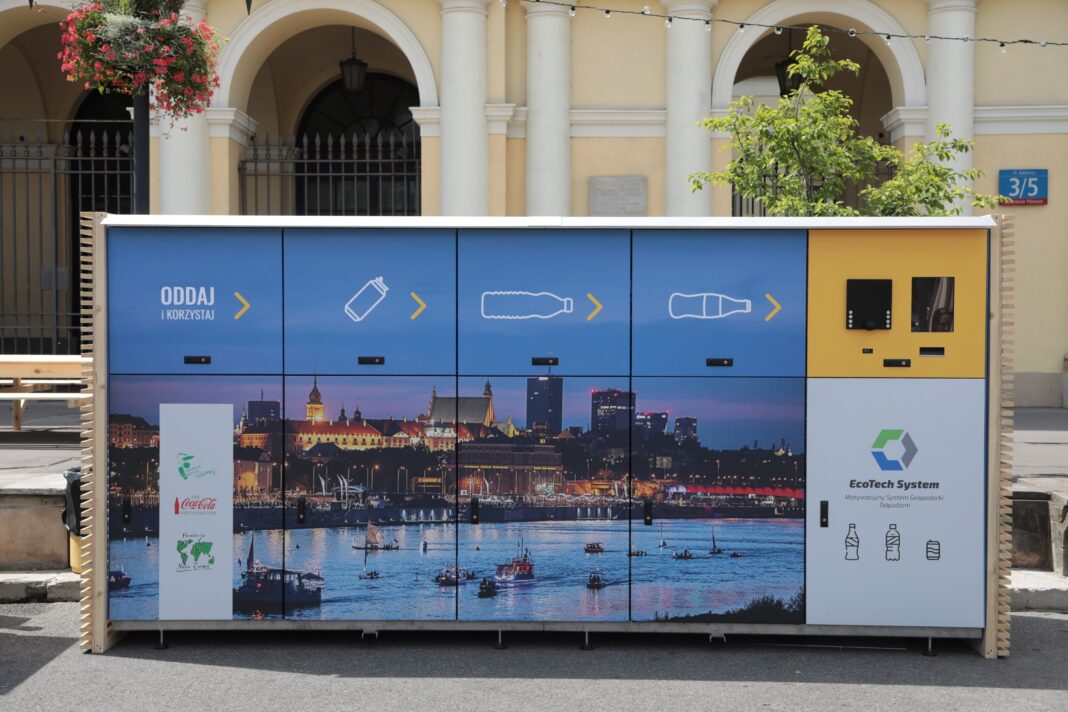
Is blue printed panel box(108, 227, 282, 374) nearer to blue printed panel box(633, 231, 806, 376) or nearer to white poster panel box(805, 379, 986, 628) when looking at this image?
blue printed panel box(633, 231, 806, 376)

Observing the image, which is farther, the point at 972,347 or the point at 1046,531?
the point at 1046,531

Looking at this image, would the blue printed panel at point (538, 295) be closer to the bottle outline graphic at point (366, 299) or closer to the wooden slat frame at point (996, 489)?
the bottle outline graphic at point (366, 299)

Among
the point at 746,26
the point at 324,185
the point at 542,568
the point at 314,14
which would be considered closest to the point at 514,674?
the point at 542,568

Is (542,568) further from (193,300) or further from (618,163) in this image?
(618,163)

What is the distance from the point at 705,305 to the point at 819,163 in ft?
13.6

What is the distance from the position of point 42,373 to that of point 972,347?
10.1 meters

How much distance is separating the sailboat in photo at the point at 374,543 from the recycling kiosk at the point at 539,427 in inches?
0.5

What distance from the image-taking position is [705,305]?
21.9ft

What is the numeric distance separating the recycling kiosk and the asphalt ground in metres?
0.19

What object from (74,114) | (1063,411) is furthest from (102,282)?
(74,114)

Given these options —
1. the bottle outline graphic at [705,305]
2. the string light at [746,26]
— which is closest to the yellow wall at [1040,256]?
A: the string light at [746,26]

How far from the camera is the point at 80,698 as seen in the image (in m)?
5.79

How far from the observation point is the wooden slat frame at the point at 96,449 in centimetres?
663

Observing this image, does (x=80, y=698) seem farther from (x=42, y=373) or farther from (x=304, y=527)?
(x=42, y=373)
